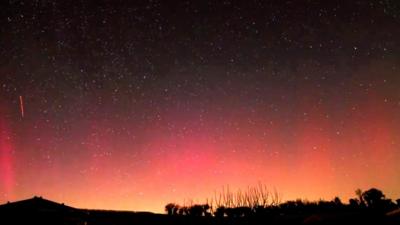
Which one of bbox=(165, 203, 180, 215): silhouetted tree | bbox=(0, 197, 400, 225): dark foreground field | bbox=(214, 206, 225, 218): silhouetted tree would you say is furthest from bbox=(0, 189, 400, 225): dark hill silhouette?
bbox=(165, 203, 180, 215): silhouetted tree

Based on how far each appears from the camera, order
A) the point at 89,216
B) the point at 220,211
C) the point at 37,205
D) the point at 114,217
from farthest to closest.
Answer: the point at 220,211 < the point at 114,217 < the point at 89,216 < the point at 37,205

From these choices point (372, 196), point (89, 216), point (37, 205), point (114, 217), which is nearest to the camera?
point (37, 205)

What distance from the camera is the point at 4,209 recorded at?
930 inches

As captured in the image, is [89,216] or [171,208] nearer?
[89,216]

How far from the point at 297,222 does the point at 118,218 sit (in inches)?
636

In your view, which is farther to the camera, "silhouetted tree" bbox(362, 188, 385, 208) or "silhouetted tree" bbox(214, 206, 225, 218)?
"silhouetted tree" bbox(362, 188, 385, 208)

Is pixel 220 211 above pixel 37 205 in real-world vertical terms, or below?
above

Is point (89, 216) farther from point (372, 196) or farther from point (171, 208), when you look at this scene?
point (372, 196)

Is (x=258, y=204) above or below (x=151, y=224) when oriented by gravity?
above

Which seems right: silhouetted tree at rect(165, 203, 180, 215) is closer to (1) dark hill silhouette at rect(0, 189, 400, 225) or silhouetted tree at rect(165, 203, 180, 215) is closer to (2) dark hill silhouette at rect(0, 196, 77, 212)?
(1) dark hill silhouette at rect(0, 189, 400, 225)

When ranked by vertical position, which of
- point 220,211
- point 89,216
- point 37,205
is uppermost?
point 220,211

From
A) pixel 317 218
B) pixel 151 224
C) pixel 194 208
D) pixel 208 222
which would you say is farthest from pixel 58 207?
pixel 194 208

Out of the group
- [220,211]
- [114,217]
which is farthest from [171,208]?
[114,217]

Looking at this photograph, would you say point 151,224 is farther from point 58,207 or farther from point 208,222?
point 58,207
